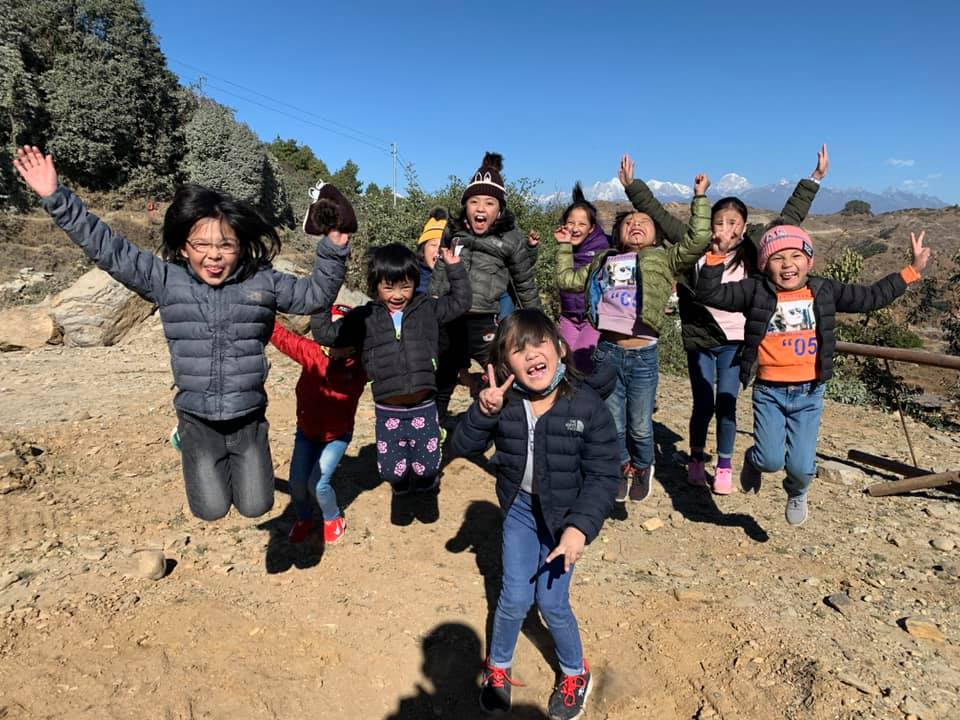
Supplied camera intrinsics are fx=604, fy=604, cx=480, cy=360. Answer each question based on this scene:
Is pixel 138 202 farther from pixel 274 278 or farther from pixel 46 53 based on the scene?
pixel 274 278

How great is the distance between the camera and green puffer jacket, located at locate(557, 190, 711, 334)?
3662 millimetres

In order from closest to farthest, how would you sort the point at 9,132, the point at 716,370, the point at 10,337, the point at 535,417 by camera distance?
the point at 535,417
the point at 716,370
the point at 10,337
the point at 9,132

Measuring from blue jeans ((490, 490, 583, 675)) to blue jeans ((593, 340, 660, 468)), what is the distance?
59.4 inches

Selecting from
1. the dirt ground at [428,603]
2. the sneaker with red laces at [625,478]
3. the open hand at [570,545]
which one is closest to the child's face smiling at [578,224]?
the sneaker with red laces at [625,478]

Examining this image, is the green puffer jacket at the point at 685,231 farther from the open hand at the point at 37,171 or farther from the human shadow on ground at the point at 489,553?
the open hand at the point at 37,171

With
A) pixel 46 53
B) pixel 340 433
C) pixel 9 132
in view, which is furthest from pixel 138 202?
pixel 340 433

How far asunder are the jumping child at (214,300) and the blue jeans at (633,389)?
200 cm

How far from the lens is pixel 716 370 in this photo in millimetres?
4531

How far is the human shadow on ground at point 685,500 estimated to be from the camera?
4559 mm

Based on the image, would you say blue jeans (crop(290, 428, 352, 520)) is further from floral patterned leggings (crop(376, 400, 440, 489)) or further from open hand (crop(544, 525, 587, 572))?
open hand (crop(544, 525, 587, 572))

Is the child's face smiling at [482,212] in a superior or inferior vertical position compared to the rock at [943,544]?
superior

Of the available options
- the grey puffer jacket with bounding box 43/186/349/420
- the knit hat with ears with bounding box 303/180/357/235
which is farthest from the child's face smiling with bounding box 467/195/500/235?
the grey puffer jacket with bounding box 43/186/349/420

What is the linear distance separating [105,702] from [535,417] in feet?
7.70

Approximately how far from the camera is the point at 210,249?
279cm
